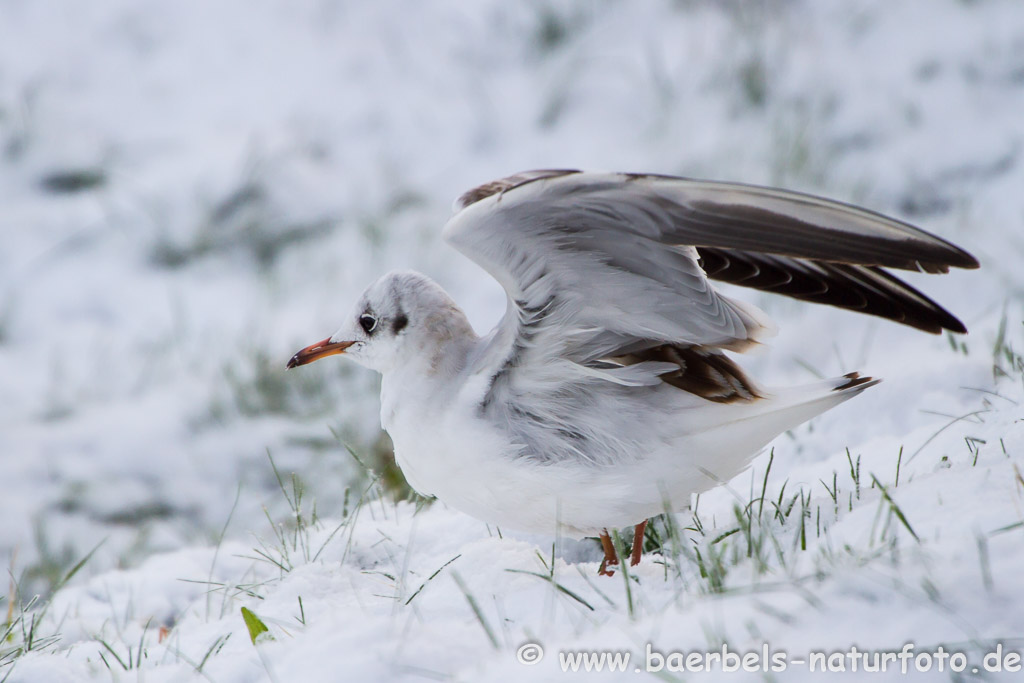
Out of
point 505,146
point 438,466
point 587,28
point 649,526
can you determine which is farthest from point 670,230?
point 587,28

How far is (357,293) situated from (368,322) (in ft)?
9.55

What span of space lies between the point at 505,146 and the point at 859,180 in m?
2.23

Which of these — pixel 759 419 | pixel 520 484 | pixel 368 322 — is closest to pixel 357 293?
pixel 368 322

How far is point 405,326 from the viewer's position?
2627 mm

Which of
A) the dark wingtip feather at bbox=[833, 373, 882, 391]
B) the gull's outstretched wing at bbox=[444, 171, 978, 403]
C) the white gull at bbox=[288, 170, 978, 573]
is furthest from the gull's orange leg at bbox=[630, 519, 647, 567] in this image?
the dark wingtip feather at bbox=[833, 373, 882, 391]

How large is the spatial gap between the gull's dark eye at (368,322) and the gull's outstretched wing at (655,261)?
1.24 feet

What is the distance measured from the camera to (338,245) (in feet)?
19.4

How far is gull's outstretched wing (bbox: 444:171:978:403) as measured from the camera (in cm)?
198

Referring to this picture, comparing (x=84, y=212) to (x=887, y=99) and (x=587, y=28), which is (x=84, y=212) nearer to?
(x=587, y=28)

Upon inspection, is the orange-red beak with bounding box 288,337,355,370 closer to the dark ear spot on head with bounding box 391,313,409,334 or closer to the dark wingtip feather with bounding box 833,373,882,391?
the dark ear spot on head with bounding box 391,313,409,334

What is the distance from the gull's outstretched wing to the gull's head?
0.51ft

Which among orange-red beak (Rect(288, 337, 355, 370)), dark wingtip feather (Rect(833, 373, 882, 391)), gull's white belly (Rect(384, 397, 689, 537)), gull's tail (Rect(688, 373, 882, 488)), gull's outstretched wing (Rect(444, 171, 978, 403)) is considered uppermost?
gull's outstretched wing (Rect(444, 171, 978, 403))

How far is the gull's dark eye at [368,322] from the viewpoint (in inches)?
106

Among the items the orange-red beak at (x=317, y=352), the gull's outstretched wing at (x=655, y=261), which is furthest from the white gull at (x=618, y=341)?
the orange-red beak at (x=317, y=352)
